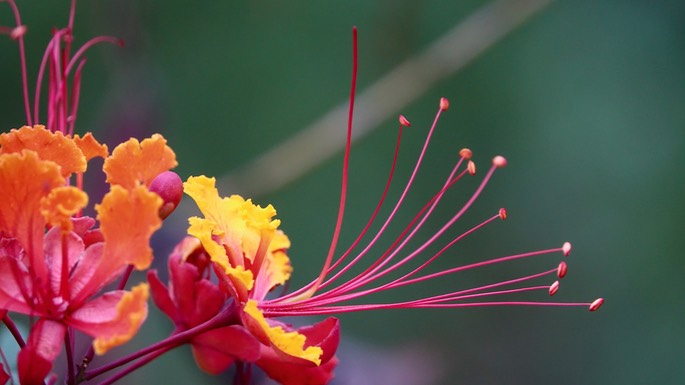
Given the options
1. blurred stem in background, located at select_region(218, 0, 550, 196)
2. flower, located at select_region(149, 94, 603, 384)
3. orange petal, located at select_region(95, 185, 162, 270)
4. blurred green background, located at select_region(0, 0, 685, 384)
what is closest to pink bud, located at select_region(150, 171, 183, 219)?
flower, located at select_region(149, 94, 603, 384)

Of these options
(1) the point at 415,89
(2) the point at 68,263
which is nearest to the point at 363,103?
(1) the point at 415,89

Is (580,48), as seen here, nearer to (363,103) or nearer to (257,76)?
(363,103)

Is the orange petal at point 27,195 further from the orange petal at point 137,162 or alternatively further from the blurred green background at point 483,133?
the blurred green background at point 483,133

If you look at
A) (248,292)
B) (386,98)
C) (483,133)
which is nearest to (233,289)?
(248,292)

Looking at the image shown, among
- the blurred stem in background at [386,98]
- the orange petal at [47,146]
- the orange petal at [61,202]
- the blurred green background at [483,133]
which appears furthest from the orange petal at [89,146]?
the blurred green background at [483,133]

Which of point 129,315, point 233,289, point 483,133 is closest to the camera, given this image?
point 129,315

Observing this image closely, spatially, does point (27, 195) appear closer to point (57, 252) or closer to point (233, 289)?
point (57, 252)
